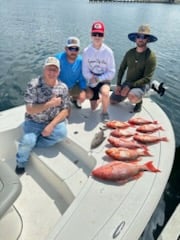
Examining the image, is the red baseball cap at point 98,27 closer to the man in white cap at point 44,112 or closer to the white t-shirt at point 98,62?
the white t-shirt at point 98,62

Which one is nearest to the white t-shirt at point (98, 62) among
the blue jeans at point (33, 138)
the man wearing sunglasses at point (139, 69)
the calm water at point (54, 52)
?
the man wearing sunglasses at point (139, 69)

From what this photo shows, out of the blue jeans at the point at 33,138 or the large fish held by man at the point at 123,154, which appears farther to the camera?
the blue jeans at the point at 33,138

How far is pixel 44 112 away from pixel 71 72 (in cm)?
98

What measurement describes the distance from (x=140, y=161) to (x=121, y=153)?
0.25 m

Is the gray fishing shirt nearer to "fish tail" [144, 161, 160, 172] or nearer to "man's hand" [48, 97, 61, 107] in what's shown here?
"man's hand" [48, 97, 61, 107]

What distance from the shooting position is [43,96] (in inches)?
142

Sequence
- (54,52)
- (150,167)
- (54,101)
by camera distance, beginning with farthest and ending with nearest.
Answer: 1. (54,52)
2. (54,101)
3. (150,167)

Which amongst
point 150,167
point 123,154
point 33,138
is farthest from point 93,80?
point 150,167

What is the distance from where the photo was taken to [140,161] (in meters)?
3.37

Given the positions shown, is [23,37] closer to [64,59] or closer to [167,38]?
[167,38]

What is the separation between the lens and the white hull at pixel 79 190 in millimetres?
2549

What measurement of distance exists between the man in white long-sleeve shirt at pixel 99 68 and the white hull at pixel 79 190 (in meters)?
0.33

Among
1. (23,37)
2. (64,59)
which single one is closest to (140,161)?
(64,59)

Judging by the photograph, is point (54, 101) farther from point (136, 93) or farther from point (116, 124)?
point (136, 93)
